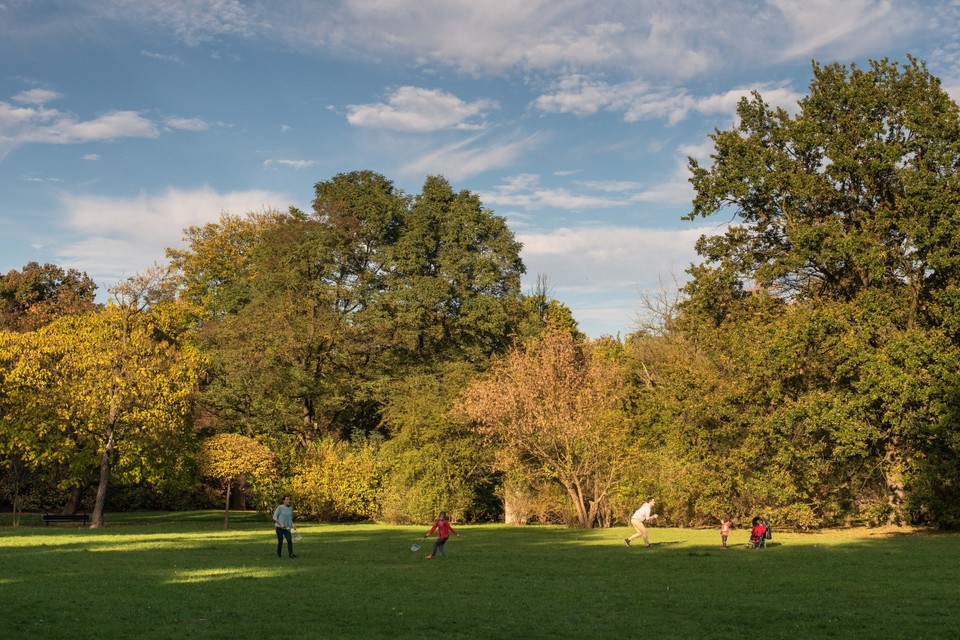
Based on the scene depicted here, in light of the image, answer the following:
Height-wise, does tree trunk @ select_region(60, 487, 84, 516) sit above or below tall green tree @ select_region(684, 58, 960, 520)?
below

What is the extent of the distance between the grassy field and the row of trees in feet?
27.9

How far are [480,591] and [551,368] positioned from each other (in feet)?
80.9

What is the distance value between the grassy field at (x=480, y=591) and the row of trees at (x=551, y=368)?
27.9ft

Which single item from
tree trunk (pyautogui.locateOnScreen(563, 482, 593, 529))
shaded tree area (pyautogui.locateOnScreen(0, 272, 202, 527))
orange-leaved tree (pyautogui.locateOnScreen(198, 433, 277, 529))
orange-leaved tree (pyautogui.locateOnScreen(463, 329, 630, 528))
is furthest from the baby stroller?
shaded tree area (pyautogui.locateOnScreen(0, 272, 202, 527))

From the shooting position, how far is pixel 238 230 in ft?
219

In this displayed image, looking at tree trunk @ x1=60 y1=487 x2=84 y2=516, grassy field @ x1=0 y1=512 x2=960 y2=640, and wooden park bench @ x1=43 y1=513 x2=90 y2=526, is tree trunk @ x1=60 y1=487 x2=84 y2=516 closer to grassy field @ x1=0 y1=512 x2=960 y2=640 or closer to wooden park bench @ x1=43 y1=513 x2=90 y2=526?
wooden park bench @ x1=43 y1=513 x2=90 y2=526

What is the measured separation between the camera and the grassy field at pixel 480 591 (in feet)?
36.8

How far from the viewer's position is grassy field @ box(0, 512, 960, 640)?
11227mm

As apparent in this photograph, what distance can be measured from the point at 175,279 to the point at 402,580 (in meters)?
50.9

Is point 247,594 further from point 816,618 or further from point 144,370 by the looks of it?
point 144,370

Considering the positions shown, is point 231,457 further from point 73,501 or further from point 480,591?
point 480,591

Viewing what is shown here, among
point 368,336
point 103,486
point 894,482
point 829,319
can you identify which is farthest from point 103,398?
point 894,482

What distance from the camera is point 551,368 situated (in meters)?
39.6

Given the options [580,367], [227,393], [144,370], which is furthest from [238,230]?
[580,367]
